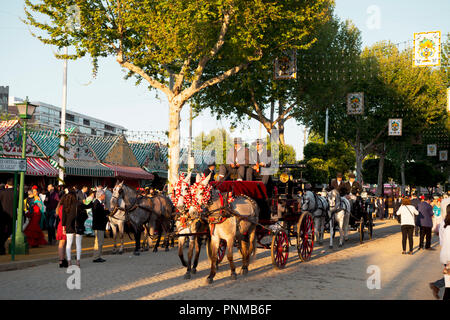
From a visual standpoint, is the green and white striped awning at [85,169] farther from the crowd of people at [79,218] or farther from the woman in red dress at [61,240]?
the woman in red dress at [61,240]

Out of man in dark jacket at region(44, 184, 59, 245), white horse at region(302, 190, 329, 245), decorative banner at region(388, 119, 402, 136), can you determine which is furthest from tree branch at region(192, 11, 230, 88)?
decorative banner at region(388, 119, 402, 136)

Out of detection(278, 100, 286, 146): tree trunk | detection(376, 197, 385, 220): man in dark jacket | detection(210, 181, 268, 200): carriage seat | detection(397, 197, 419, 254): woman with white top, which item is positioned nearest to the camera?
detection(210, 181, 268, 200): carriage seat

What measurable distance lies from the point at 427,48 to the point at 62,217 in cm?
1955

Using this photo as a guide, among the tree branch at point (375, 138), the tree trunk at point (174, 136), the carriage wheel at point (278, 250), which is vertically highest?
the tree branch at point (375, 138)

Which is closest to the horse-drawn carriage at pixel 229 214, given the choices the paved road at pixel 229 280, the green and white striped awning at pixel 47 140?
the paved road at pixel 229 280

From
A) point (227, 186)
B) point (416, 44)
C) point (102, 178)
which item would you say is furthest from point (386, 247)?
point (102, 178)

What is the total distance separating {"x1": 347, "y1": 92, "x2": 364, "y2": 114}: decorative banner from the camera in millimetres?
34344

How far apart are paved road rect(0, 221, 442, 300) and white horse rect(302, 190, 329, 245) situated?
5.55 feet

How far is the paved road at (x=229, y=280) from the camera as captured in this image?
938 cm

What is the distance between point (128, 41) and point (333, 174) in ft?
46.9

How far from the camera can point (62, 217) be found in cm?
1211

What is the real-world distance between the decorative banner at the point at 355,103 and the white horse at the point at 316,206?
1763 centimetres

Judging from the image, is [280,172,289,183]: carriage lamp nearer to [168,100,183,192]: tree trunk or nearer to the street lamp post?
the street lamp post
